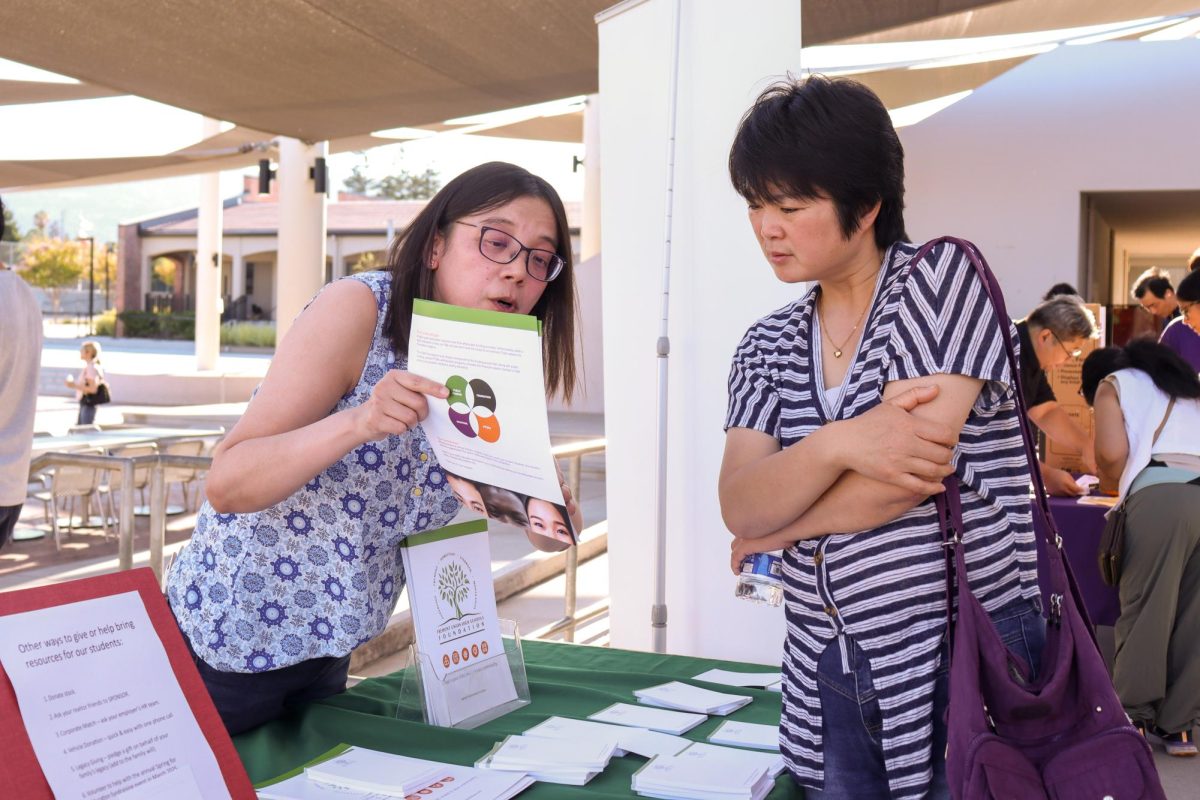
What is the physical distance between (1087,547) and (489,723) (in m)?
3.77

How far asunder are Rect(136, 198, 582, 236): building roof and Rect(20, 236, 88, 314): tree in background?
24.6 feet

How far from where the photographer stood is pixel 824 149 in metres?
1.43

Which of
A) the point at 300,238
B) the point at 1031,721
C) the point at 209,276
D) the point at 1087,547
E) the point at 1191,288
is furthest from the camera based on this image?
the point at 209,276

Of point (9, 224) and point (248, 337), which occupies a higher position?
point (9, 224)

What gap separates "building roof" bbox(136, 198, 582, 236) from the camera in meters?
37.2

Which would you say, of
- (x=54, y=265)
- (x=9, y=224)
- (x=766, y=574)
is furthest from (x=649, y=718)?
(x=54, y=265)

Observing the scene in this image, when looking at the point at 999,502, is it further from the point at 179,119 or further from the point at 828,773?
the point at 179,119

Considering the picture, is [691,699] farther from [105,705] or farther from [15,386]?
[15,386]

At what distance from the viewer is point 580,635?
586cm

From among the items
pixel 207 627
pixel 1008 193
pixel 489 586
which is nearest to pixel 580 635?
pixel 489 586

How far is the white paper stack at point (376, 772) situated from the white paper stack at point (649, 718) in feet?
1.30

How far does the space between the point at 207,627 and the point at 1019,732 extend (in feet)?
3.69

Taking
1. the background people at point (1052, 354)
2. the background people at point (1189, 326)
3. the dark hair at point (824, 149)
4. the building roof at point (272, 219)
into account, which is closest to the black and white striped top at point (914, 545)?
the dark hair at point (824, 149)

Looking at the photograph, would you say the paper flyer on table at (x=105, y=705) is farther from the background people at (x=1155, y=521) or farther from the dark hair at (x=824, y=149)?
the background people at (x=1155, y=521)
